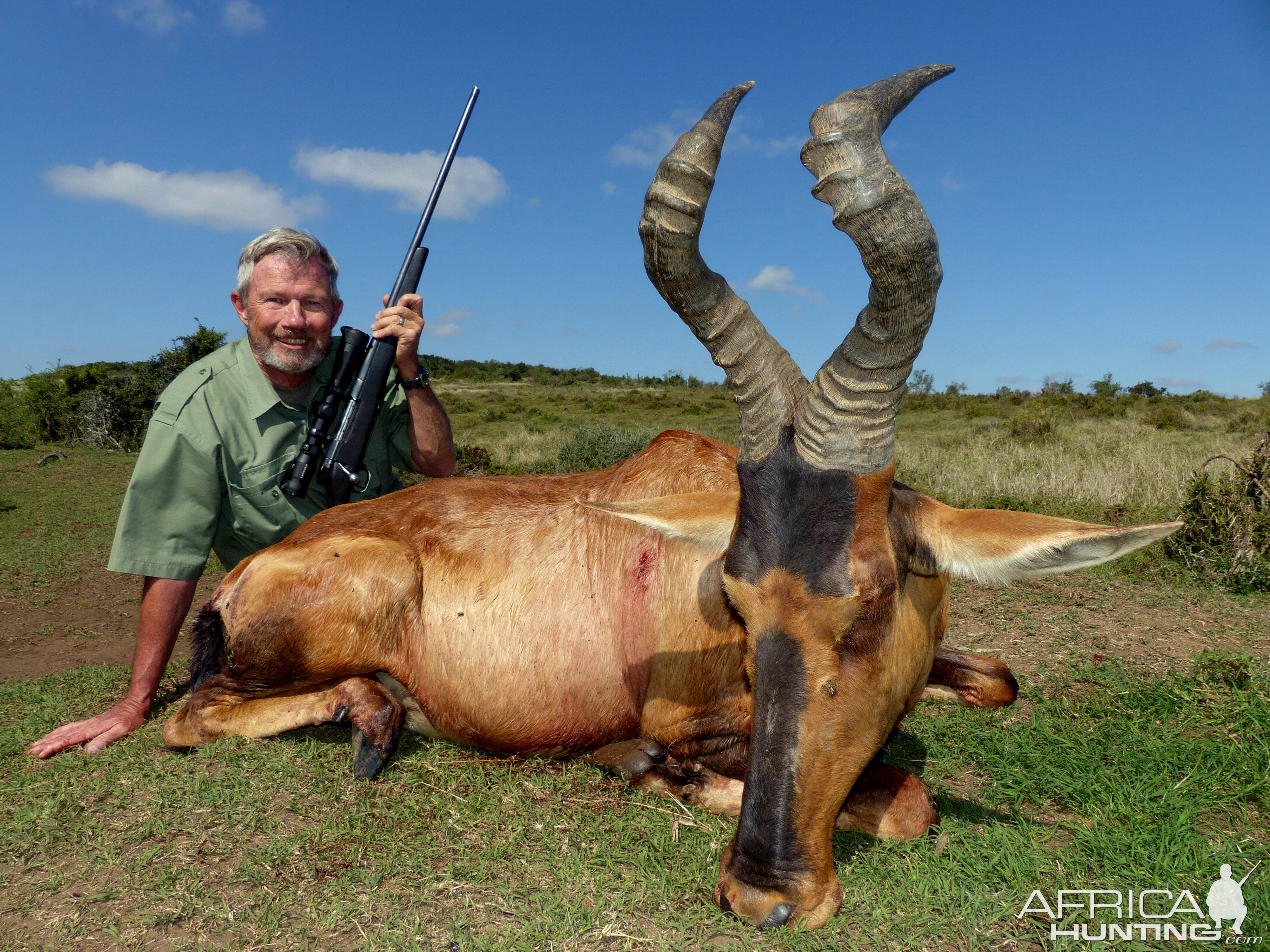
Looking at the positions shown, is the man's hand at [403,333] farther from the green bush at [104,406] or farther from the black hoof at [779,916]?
the green bush at [104,406]

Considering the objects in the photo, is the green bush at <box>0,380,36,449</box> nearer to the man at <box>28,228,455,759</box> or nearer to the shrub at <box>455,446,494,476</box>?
the shrub at <box>455,446,494,476</box>

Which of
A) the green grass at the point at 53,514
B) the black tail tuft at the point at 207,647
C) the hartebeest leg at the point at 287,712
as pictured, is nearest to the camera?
the hartebeest leg at the point at 287,712

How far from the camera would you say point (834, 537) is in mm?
2682

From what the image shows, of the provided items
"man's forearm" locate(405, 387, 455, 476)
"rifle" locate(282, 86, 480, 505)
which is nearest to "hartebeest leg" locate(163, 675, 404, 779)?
"rifle" locate(282, 86, 480, 505)

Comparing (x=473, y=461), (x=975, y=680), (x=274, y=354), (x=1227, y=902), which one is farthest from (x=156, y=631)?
(x=473, y=461)

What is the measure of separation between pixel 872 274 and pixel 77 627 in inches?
283

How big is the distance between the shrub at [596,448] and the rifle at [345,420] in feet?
40.3

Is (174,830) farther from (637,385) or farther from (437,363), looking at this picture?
(437,363)

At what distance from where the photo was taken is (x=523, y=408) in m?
39.5

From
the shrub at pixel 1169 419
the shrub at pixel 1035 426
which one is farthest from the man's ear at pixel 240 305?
the shrub at pixel 1169 419

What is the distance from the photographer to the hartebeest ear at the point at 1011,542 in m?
2.53

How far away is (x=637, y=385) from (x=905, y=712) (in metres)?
62.1

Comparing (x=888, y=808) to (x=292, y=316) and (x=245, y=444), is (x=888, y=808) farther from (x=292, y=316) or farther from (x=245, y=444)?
(x=292, y=316)

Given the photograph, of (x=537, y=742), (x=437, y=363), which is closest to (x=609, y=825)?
(x=537, y=742)
